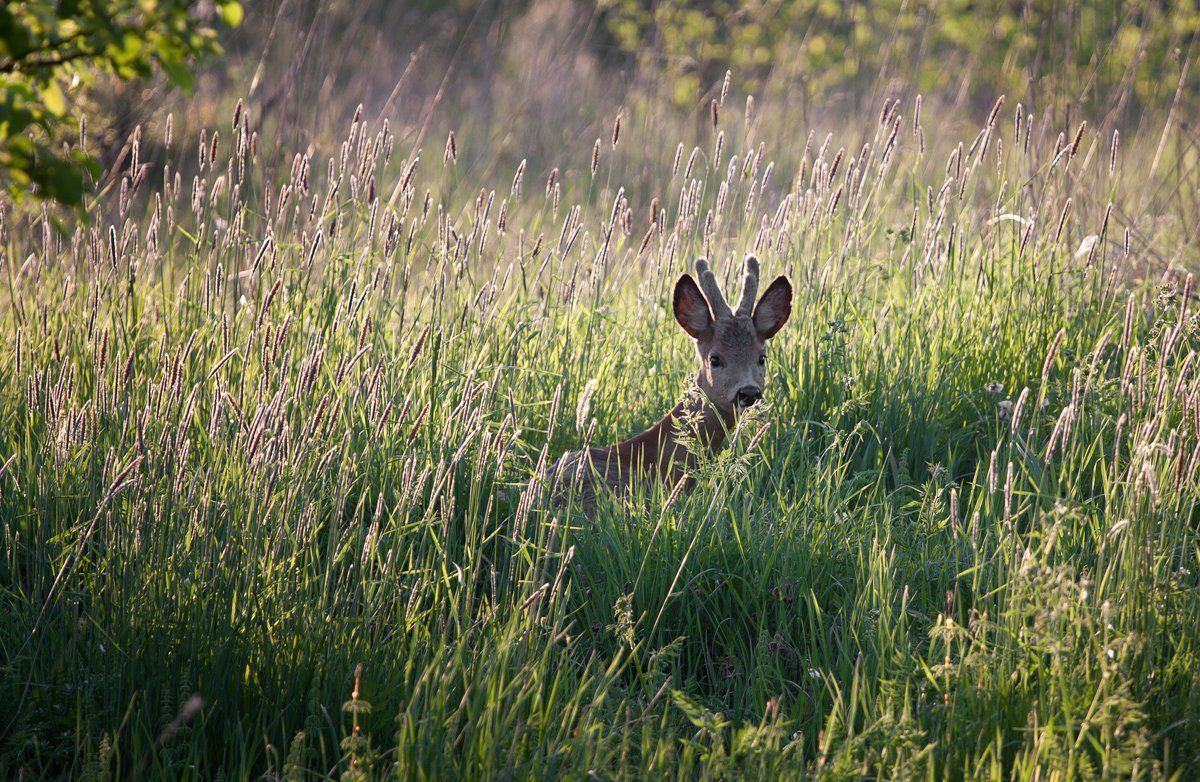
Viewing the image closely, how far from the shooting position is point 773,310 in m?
5.25

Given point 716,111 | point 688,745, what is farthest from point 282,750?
point 716,111

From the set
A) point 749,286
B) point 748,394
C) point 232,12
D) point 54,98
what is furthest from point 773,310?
point 54,98

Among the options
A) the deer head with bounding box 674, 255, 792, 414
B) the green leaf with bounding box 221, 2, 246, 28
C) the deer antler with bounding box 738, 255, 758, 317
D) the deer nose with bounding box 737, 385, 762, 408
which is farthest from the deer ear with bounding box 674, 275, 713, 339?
the green leaf with bounding box 221, 2, 246, 28

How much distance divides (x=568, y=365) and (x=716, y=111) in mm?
1430

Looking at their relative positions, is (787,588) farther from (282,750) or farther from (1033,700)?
(282,750)

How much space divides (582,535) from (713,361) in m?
1.43

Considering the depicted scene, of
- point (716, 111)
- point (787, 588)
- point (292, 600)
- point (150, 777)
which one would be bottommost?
point (150, 777)

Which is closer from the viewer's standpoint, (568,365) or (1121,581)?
(1121,581)

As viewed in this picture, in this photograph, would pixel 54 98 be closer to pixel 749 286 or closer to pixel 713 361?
pixel 713 361

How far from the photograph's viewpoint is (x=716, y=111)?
Answer: 213 inches

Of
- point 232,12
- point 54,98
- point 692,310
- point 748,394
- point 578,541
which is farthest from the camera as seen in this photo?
point 692,310

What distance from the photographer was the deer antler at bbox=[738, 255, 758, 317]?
5285 millimetres

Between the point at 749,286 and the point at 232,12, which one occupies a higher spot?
the point at 232,12

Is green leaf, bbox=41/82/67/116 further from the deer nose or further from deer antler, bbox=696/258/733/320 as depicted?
deer antler, bbox=696/258/733/320
